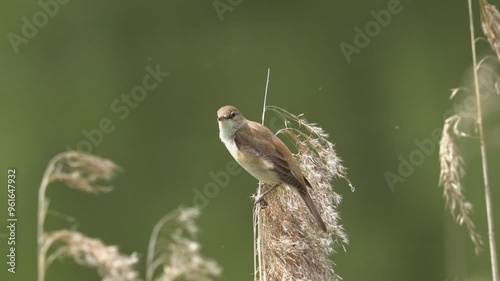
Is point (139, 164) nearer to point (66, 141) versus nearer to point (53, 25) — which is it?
point (66, 141)

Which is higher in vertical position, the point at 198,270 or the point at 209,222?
the point at 209,222

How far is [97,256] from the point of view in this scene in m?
1.49

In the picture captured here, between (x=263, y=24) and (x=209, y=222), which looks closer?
(x=209, y=222)

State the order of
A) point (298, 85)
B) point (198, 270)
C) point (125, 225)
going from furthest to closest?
point (298, 85) < point (125, 225) < point (198, 270)

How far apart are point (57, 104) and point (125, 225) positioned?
3.00 feet

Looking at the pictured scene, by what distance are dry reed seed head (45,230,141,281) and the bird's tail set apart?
1107 millimetres

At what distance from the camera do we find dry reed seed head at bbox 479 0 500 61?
8.13 ft

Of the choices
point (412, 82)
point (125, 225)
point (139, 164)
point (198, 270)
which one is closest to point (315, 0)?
point (412, 82)

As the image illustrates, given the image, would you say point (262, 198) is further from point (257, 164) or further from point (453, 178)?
point (453, 178)

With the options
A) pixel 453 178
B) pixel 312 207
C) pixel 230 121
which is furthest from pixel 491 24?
pixel 230 121

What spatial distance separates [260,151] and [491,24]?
3.10 feet

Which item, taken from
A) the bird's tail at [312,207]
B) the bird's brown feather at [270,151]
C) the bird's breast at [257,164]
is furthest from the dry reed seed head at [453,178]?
the bird's breast at [257,164]

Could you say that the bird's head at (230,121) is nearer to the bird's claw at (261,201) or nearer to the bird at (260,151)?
the bird at (260,151)

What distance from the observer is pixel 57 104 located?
5.34 m
